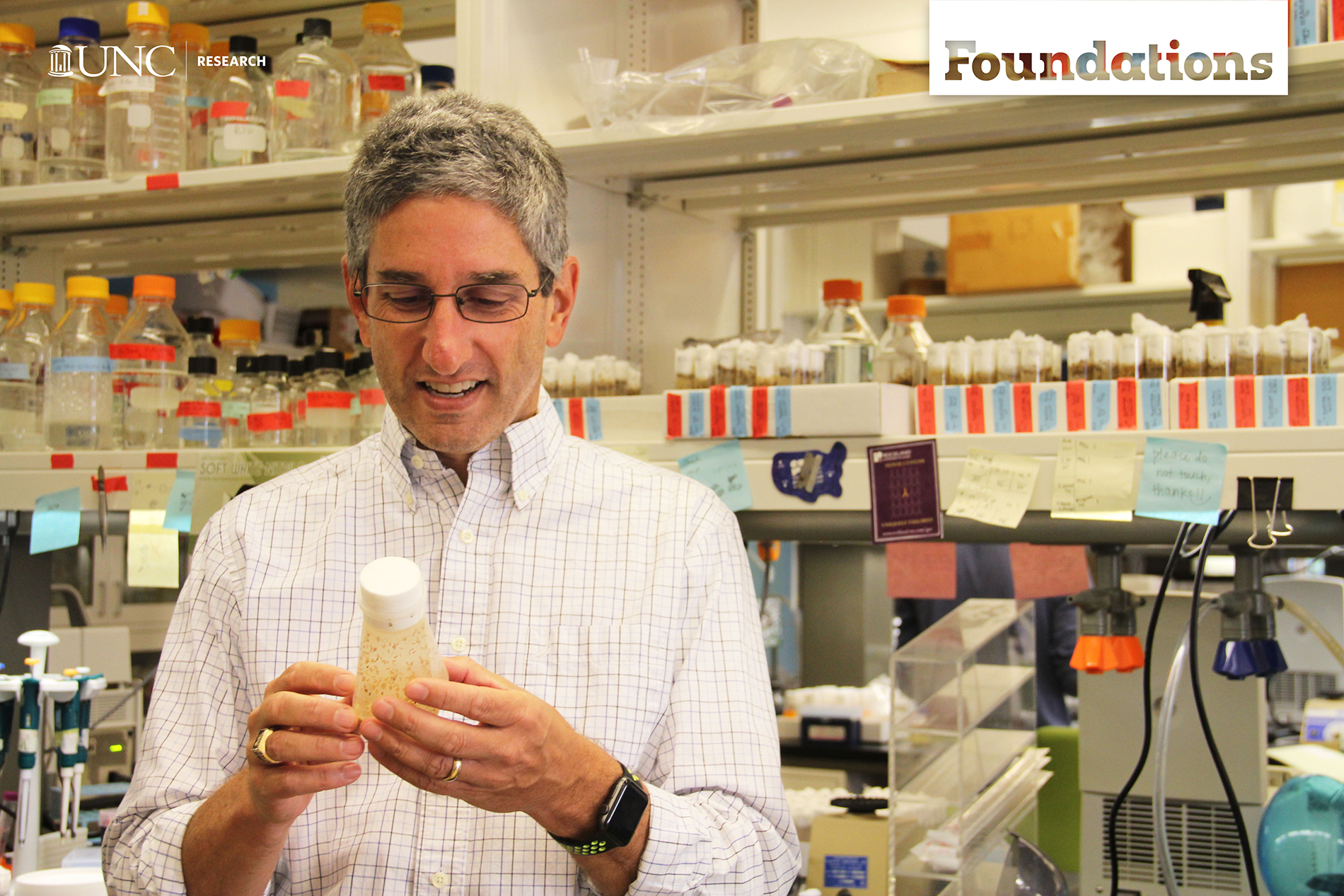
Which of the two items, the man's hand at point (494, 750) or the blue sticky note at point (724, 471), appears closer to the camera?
the man's hand at point (494, 750)

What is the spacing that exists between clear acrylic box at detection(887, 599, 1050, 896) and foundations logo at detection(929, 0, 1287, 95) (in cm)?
71

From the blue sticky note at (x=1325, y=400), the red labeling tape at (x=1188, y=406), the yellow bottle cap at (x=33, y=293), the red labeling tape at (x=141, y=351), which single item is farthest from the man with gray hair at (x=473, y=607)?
the yellow bottle cap at (x=33, y=293)

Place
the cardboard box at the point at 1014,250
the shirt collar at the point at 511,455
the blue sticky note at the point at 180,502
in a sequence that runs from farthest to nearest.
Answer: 1. the cardboard box at the point at 1014,250
2. the blue sticky note at the point at 180,502
3. the shirt collar at the point at 511,455

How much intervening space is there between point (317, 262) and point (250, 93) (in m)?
0.48

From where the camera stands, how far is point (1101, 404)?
1309mm

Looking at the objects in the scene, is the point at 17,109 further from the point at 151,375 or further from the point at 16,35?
the point at 151,375

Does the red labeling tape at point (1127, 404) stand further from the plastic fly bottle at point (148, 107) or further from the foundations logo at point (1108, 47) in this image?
the plastic fly bottle at point (148, 107)

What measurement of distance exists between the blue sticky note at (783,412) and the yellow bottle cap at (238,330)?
95 centimetres

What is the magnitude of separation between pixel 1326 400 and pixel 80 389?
71.0 inches

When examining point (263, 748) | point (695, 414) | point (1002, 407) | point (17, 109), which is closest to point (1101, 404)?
point (1002, 407)

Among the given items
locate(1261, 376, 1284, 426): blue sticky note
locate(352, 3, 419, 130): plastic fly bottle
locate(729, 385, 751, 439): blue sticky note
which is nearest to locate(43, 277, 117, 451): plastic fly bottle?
locate(352, 3, 419, 130): plastic fly bottle

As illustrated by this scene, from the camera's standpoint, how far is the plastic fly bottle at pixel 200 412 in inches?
70.6

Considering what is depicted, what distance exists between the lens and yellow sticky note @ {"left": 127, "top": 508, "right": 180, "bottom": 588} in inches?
68.8

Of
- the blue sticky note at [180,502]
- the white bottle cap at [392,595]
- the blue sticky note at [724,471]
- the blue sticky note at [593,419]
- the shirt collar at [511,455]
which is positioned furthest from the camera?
the blue sticky note at [180,502]
